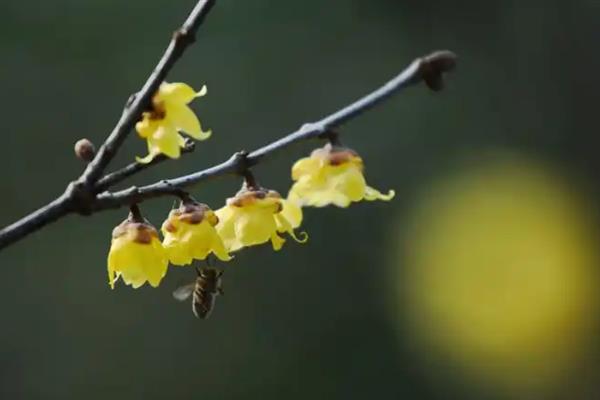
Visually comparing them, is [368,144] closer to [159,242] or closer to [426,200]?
[426,200]

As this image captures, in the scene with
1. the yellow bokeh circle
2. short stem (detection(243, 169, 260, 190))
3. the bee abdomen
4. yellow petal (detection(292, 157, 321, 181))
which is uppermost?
the yellow bokeh circle

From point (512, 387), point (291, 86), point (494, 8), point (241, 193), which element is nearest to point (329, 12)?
point (291, 86)

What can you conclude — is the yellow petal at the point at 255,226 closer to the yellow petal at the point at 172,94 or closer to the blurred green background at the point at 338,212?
the yellow petal at the point at 172,94

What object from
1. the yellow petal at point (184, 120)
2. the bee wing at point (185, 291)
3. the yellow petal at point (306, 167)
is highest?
the bee wing at point (185, 291)

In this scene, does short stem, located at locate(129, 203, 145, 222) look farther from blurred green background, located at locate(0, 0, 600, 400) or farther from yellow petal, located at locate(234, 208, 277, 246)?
blurred green background, located at locate(0, 0, 600, 400)

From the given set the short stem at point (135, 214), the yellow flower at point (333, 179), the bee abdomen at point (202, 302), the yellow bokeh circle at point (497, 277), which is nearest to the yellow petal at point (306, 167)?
the yellow flower at point (333, 179)

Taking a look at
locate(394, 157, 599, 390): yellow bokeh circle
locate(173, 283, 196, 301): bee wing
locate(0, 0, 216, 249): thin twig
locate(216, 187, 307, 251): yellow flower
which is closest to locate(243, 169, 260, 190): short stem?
locate(216, 187, 307, 251): yellow flower
